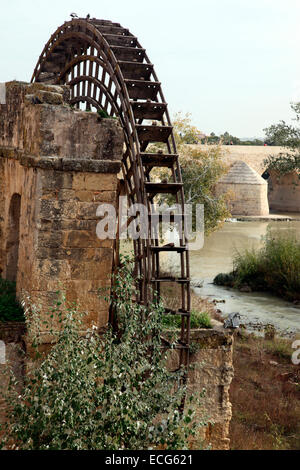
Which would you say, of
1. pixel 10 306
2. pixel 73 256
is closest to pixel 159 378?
pixel 73 256

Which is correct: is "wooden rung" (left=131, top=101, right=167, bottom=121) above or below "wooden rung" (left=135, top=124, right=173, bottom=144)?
above

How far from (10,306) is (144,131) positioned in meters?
2.93

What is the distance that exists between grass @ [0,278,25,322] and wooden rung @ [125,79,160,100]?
3087mm

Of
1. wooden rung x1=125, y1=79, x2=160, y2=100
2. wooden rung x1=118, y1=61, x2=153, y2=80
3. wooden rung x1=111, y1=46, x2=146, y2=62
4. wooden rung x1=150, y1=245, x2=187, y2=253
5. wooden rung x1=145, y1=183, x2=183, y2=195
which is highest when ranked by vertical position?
wooden rung x1=111, y1=46, x2=146, y2=62

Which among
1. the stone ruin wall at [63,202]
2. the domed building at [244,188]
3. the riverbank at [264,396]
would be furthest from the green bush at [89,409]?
the domed building at [244,188]

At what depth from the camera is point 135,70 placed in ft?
27.5

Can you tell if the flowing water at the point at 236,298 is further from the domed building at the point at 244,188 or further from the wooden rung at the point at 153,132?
the domed building at the point at 244,188

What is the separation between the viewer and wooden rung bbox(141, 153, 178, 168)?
7691 mm

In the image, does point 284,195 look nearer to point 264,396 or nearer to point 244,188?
point 244,188

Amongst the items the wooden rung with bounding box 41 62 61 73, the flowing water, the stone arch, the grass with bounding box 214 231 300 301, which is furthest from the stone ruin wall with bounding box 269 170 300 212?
the stone arch

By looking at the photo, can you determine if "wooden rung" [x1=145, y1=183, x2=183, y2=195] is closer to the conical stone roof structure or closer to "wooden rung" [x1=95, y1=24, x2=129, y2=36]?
"wooden rung" [x1=95, y1=24, x2=129, y2=36]
